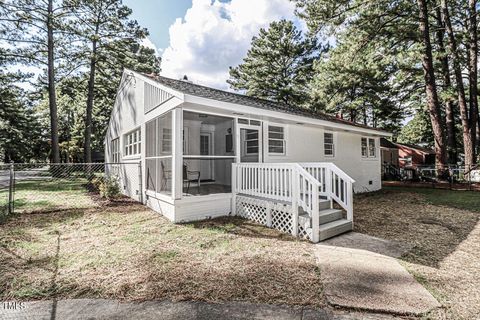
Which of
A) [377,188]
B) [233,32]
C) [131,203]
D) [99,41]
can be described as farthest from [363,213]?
[99,41]

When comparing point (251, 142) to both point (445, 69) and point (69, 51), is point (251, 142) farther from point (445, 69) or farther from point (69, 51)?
point (69, 51)

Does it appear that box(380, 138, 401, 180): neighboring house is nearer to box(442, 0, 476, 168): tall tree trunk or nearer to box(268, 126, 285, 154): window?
box(442, 0, 476, 168): tall tree trunk

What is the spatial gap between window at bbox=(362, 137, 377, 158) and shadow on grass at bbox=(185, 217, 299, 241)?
338 inches

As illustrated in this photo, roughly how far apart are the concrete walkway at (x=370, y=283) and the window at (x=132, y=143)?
7590 mm

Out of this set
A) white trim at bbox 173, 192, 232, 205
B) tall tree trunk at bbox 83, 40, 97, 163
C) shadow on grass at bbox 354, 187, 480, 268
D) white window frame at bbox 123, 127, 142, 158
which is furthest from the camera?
tall tree trunk at bbox 83, 40, 97, 163

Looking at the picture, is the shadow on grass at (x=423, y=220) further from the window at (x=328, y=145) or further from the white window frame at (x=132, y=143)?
the white window frame at (x=132, y=143)

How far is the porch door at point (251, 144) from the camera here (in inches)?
318

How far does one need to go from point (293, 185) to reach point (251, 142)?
381cm

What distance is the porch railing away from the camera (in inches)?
183

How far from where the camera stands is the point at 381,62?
1419cm

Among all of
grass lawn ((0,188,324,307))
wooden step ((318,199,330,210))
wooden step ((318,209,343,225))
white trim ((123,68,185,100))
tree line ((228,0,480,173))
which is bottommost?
grass lawn ((0,188,324,307))

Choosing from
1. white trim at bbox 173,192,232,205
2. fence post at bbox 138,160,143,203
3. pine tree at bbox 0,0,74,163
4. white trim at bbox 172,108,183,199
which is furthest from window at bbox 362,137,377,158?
pine tree at bbox 0,0,74,163

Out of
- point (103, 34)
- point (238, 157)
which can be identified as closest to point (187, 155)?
point (238, 157)

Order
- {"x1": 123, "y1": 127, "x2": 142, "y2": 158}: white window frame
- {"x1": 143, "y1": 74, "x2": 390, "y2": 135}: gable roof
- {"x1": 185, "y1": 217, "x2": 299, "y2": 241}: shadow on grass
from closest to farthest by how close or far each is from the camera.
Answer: {"x1": 185, "y1": 217, "x2": 299, "y2": 241}: shadow on grass
{"x1": 143, "y1": 74, "x2": 390, "y2": 135}: gable roof
{"x1": 123, "y1": 127, "x2": 142, "y2": 158}: white window frame
